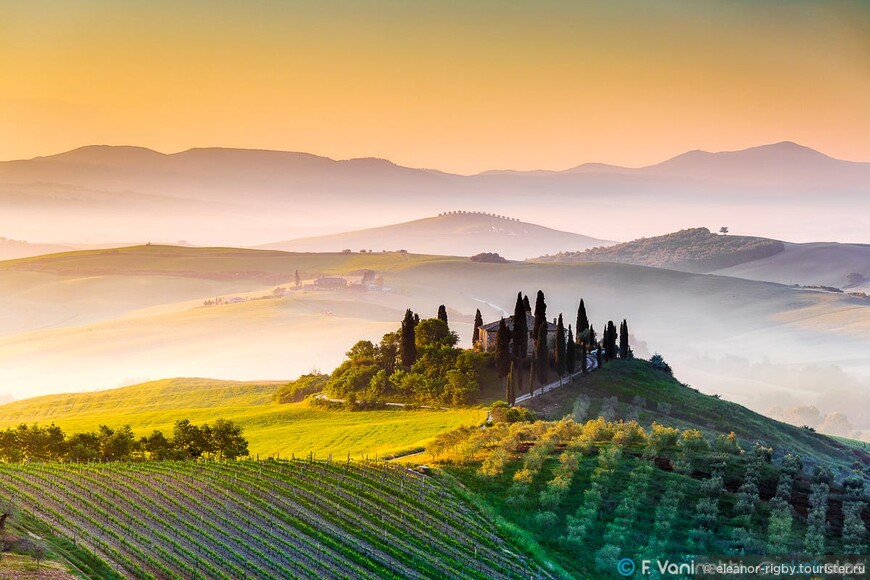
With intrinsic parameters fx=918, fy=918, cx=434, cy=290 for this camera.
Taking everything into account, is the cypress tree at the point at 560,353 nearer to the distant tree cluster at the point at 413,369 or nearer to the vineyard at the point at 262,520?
the distant tree cluster at the point at 413,369

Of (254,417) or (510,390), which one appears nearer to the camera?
(510,390)

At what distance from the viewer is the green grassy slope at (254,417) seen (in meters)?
92.6

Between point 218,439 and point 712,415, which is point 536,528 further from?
point 712,415

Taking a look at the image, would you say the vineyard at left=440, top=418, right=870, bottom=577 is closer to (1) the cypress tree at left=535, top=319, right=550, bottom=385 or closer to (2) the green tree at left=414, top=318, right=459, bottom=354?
(1) the cypress tree at left=535, top=319, right=550, bottom=385

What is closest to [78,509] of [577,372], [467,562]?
[467,562]

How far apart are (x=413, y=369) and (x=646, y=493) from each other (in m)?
48.8

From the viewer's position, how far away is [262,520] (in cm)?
5800

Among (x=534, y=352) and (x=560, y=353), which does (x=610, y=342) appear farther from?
(x=534, y=352)

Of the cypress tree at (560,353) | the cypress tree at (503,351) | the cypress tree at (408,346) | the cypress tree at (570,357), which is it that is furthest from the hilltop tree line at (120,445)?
the cypress tree at (570,357)

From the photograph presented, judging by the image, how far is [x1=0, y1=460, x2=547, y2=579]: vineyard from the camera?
5041 cm

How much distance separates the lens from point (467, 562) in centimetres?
5588

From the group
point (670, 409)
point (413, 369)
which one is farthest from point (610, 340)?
point (413, 369)

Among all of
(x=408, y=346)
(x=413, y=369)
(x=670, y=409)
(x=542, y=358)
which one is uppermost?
(x=408, y=346)

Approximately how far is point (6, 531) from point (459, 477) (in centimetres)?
3609
